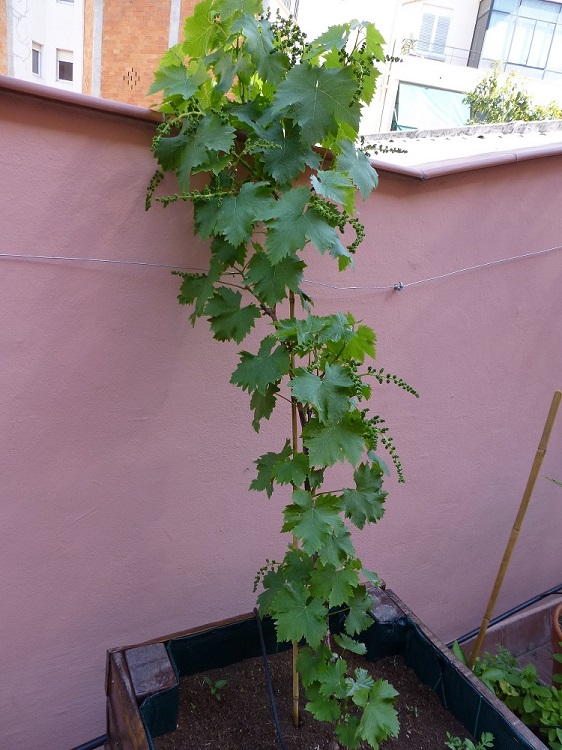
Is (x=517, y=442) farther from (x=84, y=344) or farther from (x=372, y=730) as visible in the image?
(x=84, y=344)

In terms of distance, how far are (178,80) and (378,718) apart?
1641 mm

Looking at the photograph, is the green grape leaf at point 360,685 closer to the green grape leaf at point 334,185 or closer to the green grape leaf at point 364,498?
the green grape leaf at point 364,498

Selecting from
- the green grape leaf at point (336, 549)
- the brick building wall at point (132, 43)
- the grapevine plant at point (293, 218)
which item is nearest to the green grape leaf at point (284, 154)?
the grapevine plant at point (293, 218)

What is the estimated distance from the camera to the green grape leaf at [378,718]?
1.53 metres

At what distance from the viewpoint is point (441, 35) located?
19.6 metres

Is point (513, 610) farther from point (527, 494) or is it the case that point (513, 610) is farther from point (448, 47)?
point (448, 47)

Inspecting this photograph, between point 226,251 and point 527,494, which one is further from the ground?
point 226,251

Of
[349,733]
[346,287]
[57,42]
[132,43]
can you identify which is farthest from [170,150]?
[57,42]

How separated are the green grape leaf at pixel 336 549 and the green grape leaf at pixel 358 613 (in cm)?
26

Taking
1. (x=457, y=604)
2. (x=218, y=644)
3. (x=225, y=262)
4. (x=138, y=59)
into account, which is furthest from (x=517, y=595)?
(x=138, y=59)

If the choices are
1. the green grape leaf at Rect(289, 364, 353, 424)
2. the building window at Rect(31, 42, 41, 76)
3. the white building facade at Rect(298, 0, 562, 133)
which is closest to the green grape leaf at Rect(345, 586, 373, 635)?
the green grape leaf at Rect(289, 364, 353, 424)

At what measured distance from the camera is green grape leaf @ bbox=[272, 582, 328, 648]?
152cm

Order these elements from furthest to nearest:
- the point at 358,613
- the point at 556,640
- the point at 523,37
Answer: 1. the point at 523,37
2. the point at 556,640
3. the point at 358,613

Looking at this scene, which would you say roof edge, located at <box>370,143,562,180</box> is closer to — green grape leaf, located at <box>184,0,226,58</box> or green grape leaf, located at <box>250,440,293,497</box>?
green grape leaf, located at <box>184,0,226,58</box>
